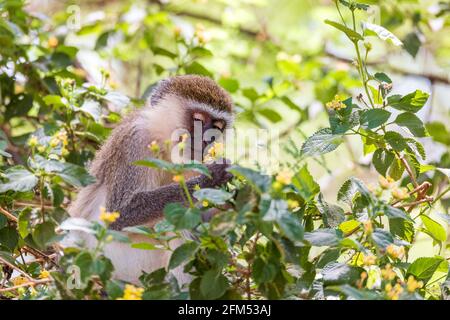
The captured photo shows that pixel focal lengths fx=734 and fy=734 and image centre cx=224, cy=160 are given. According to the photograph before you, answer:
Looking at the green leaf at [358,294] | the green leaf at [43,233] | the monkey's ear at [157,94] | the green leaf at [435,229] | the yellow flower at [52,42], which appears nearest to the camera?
the green leaf at [358,294]

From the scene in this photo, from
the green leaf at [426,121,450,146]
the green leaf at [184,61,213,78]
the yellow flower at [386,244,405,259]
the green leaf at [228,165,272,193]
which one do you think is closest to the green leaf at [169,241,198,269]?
the green leaf at [228,165,272,193]

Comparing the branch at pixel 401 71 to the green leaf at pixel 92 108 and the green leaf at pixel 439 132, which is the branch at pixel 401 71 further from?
the green leaf at pixel 92 108

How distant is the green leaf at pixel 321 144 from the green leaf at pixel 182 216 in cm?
93

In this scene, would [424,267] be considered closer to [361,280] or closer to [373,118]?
[361,280]

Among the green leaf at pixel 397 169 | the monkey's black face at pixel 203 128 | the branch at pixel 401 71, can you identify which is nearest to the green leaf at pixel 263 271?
the green leaf at pixel 397 169

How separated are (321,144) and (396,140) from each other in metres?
0.49

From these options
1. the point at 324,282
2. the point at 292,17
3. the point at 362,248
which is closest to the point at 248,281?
the point at 324,282

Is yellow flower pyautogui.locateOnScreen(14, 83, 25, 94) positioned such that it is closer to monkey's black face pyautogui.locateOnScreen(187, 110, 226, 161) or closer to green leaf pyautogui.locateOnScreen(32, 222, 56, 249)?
monkey's black face pyautogui.locateOnScreen(187, 110, 226, 161)

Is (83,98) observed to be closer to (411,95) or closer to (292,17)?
(411,95)

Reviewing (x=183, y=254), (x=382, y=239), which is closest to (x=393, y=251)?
(x=382, y=239)

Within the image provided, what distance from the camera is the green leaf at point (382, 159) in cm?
442

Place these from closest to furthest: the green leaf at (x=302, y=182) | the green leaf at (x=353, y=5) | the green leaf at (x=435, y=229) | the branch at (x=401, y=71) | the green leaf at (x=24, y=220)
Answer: the green leaf at (x=302, y=182) < the green leaf at (x=24, y=220) < the green leaf at (x=435, y=229) < the green leaf at (x=353, y=5) < the branch at (x=401, y=71)

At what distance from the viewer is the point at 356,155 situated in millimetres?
8781

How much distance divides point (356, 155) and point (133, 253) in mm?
4433
